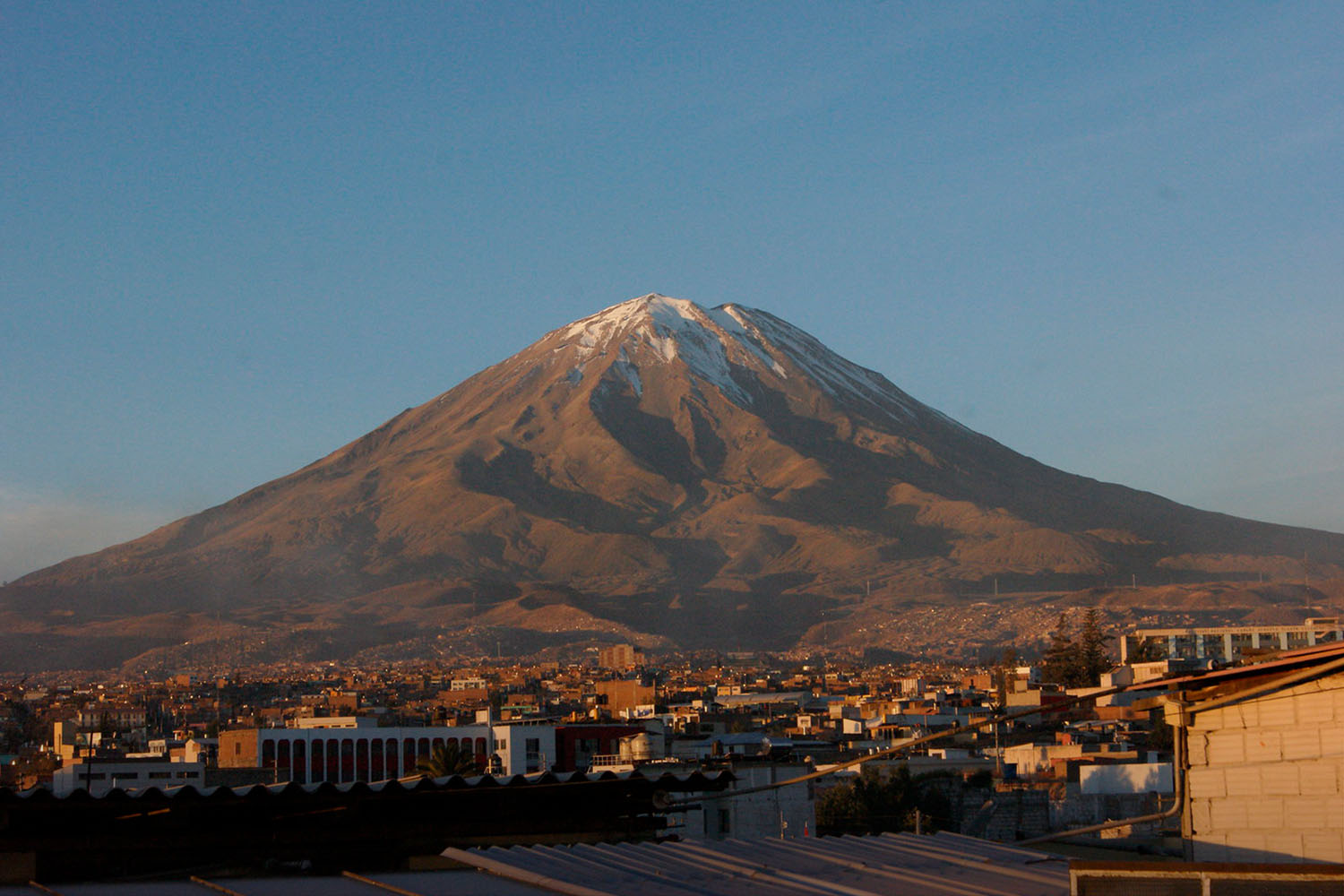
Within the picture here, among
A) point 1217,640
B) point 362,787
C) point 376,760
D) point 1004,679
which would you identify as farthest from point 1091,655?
point 362,787

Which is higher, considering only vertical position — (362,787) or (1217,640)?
(1217,640)

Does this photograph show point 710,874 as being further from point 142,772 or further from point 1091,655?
point 1091,655

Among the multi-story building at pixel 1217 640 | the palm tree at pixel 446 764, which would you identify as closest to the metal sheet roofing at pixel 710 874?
the palm tree at pixel 446 764

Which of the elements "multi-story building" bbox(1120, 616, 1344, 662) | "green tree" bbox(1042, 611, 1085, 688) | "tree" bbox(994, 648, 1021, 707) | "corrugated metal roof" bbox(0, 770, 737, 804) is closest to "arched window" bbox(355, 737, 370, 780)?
"tree" bbox(994, 648, 1021, 707)

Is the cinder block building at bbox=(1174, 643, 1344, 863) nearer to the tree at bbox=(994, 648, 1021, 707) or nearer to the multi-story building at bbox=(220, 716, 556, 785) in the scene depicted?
the multi-story building at bbox=(220, 716, 556, 785)

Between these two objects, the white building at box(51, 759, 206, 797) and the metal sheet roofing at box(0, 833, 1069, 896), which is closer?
the metal sheet roofing at box(0, 833, 1069, 896)

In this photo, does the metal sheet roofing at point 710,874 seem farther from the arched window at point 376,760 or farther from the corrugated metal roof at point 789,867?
the arched window at point 376,760
